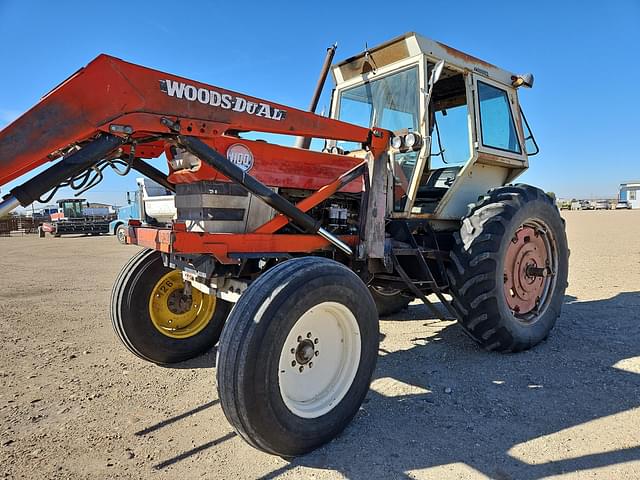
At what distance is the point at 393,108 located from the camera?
14.3 ft

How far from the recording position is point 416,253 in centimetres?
379

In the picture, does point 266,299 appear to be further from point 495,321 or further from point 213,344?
point 495,321

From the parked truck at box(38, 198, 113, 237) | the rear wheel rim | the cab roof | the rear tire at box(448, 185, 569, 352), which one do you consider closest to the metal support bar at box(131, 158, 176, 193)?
the cab roof

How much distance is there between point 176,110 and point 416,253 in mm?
2268

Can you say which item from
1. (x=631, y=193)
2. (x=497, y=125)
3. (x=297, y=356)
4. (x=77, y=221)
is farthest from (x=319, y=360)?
(x=631, y=193)

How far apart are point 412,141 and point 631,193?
8389cm

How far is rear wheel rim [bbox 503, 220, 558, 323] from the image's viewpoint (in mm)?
4141

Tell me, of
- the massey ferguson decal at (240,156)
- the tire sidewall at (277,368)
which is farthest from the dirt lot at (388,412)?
the massey ferguson decal at (240,156)

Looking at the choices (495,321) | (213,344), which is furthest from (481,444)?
(213,344)

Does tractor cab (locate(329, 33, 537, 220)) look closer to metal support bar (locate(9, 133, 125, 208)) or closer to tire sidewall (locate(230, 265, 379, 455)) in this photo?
tire sidewall (locate(230, 265, 379, 455))

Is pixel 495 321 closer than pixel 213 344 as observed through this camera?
Yes

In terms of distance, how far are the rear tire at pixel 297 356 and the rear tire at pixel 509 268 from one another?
1370 mm

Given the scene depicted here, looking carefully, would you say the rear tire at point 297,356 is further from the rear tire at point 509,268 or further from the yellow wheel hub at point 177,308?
the yellow wheel hub at point 177,308

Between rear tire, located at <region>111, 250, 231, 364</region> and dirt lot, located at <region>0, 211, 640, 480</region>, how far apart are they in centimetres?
17
